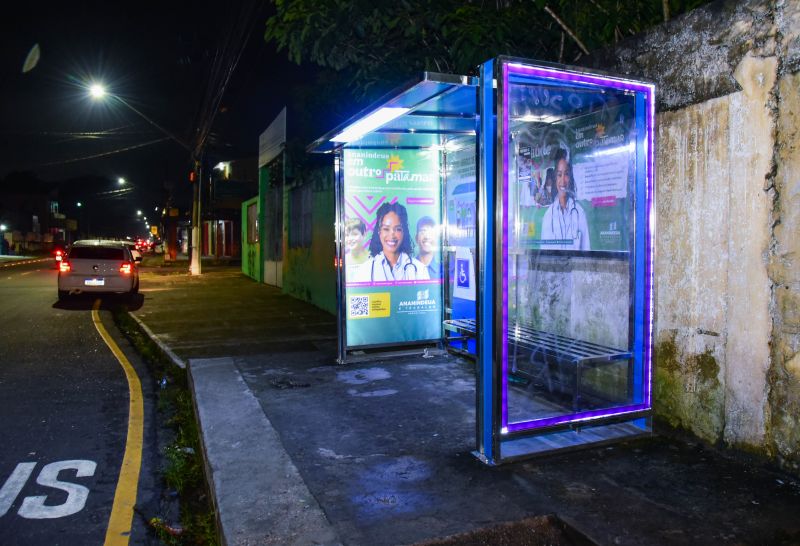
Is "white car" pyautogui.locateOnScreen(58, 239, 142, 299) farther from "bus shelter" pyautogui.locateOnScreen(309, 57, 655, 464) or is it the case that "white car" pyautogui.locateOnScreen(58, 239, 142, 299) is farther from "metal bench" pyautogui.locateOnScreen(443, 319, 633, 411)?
"metal bench" pyautogui.locateOnScreen(443, 319, 633, 411)

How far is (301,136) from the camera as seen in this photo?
16484 millimetres

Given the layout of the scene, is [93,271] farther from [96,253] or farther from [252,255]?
[252,255]

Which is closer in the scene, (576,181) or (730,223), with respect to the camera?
(730,223)

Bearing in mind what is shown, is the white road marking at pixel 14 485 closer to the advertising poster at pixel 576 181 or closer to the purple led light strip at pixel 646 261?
the purple led light strip at pixel 646 261

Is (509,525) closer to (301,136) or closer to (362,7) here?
(362,7)

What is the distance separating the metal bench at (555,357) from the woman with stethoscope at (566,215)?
838mm

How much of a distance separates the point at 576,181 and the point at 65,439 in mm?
4920

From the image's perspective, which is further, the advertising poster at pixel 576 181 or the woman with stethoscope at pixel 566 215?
the woman with stethoscope at pixel 566 215

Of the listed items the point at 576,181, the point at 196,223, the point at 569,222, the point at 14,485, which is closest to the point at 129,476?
the point at 14,485

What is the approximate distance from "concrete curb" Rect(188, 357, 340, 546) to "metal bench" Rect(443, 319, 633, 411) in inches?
73.6

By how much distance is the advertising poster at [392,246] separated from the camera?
7301 millimetres

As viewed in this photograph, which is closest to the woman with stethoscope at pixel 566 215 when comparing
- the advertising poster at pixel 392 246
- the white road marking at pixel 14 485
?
the advertising poster at pixel 392 246

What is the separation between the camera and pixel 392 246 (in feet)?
24.7

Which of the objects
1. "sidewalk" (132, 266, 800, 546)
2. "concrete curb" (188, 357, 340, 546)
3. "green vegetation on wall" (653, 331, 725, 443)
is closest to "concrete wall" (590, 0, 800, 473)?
"green vegetation on wall" (653, 331, 725, 443)
